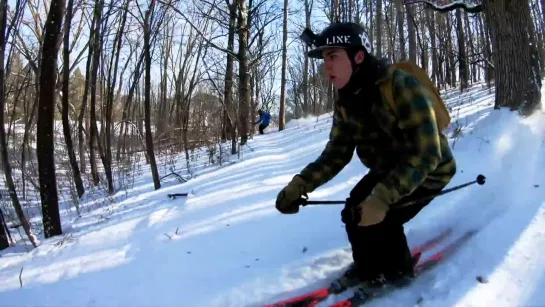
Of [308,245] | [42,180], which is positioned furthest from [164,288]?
[42,180]

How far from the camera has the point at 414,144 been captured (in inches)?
81.4

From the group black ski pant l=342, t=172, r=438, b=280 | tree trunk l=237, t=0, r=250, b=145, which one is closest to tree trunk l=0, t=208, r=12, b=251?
black ski pant l=342, t=172, r=438, b=280

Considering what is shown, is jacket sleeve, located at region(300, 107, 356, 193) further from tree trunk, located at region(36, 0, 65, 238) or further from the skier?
tree trunk, located at region(36, 0, 65, 238)

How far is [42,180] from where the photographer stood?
5098 millimetres

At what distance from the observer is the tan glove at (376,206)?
199 centimetres

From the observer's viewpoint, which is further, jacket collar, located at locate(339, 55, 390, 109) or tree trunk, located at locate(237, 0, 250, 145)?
tree trunk, located at locate(237, 0, 250, 145)

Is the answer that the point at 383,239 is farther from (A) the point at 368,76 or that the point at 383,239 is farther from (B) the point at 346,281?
(A) the point at 368,76

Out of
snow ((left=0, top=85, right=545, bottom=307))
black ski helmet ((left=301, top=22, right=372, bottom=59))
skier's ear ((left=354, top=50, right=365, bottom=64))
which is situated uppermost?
black ski helmet ((left=301, top=22, right=372, bottom=59))

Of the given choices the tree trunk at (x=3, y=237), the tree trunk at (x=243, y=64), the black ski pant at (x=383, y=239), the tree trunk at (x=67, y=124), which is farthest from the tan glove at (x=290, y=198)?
the tree trunk at (x=243, y=64)

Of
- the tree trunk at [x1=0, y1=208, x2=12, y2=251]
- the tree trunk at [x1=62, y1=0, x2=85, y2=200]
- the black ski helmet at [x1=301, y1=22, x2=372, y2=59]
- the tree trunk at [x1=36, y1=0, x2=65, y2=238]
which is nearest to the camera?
the black ski helmet at [x1=301, y1=22, x2=372, y2=59]

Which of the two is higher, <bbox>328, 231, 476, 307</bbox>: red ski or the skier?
the skier

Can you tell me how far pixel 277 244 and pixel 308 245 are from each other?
9.5 inches

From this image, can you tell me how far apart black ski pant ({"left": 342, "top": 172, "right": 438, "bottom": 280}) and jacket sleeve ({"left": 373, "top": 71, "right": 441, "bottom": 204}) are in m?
0.37

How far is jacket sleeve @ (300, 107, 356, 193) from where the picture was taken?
103 inches
